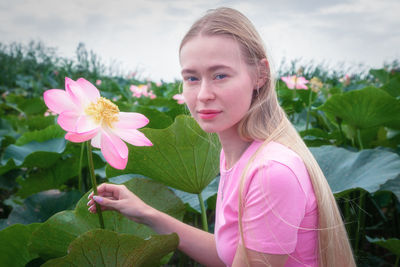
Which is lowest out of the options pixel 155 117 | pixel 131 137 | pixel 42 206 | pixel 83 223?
pixel 42 206

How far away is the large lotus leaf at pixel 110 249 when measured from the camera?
713 millimetres

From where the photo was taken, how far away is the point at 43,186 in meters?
1.46

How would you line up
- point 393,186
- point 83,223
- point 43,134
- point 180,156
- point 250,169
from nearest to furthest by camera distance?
point 250,169, point 83,223, point 180,156, point 393,186, point 43,134

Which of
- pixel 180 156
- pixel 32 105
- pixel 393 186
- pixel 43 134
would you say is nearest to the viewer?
pixel 180 156

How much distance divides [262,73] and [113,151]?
0.36 meters

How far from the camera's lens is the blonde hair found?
792 millimetres

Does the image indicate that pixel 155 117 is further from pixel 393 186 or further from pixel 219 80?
pixel 393 186

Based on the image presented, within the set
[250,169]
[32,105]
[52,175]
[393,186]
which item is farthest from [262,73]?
[32,105]

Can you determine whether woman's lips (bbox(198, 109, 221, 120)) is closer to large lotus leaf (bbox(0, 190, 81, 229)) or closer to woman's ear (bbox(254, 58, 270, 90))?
woman's ear (bbox(254, 58, 270, 90))

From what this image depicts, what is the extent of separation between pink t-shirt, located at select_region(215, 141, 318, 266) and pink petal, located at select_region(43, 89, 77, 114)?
0.35 metres

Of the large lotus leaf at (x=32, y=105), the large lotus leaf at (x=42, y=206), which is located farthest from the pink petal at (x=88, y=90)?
the large lotus leaf at (x=32, y=105)

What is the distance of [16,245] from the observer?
0.92 m

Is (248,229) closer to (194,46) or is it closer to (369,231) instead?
(194,46)

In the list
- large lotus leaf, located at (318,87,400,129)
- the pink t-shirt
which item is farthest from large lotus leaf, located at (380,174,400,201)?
the pink t-shirt
